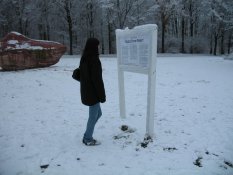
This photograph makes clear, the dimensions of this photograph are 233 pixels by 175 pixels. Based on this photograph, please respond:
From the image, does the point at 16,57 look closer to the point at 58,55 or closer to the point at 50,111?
the point at 58,55

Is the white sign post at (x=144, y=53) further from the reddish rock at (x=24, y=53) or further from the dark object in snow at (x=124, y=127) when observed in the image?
the reddish rock at (x=24, y=53)

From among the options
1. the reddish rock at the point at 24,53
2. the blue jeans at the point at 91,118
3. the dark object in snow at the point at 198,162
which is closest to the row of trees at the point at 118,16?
the reddish rock at the point at 24,53

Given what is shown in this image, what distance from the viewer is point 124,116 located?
711cm

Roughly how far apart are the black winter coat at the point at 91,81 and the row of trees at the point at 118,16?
105 ft

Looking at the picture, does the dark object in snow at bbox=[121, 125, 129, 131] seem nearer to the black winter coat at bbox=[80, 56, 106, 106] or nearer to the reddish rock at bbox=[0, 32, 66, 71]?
the black winter coat at bbox=[80, 56, 106, 106]

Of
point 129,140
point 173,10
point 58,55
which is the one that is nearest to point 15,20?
point 173,10

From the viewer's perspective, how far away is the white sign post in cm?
548

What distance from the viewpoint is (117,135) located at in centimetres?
600

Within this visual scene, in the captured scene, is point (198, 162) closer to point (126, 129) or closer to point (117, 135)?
point (117, 135)

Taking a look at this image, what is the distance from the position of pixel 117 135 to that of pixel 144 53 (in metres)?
1.86

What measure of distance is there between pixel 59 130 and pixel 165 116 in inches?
109

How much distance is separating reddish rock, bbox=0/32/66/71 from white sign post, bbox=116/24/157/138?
9.55 meters

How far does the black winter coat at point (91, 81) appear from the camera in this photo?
511cm

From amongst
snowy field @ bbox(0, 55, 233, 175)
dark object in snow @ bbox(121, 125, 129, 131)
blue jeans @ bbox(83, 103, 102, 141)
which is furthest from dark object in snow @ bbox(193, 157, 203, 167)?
blue jeans @ bbox(83, 103, 102, 141)
